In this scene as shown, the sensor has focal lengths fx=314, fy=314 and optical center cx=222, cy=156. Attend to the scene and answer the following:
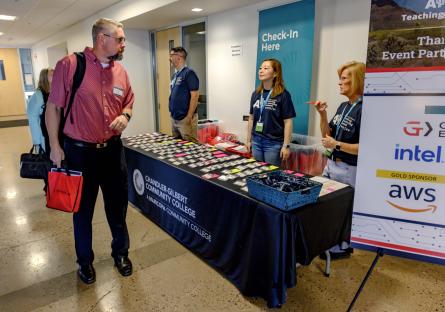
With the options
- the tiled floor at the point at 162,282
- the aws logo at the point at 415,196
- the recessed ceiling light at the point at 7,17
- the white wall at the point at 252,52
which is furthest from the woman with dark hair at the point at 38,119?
the recessed ceiling light at the point at 7,17

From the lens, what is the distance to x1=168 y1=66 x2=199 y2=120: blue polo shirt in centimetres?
353

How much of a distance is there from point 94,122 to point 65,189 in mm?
427

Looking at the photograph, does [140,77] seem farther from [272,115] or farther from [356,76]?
[356,76]

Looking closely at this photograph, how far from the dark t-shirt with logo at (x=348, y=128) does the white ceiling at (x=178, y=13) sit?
2.35 metres

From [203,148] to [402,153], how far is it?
1775 millimetres

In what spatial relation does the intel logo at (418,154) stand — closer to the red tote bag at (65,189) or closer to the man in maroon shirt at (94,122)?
the man in maroon shirt at (94,122)

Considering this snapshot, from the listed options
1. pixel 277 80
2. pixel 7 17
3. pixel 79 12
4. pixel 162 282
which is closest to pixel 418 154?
pixel 277 80

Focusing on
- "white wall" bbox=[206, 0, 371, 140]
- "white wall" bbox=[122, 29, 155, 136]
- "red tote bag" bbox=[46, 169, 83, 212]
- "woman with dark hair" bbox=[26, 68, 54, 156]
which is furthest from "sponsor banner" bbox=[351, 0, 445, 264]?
"white wall" bbox=[122, 29, 155, 136]

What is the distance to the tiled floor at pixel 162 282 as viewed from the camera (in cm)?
188

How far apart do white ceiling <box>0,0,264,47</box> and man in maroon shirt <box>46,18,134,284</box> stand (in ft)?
7.60

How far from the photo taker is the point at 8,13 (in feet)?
19.7

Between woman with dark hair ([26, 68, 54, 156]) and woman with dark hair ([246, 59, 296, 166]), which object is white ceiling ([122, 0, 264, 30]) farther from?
woman with dark hair ([26, 68, 54, 156])

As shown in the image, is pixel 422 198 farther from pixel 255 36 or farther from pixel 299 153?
pixel 255 36

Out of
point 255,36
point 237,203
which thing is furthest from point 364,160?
point 255,36
